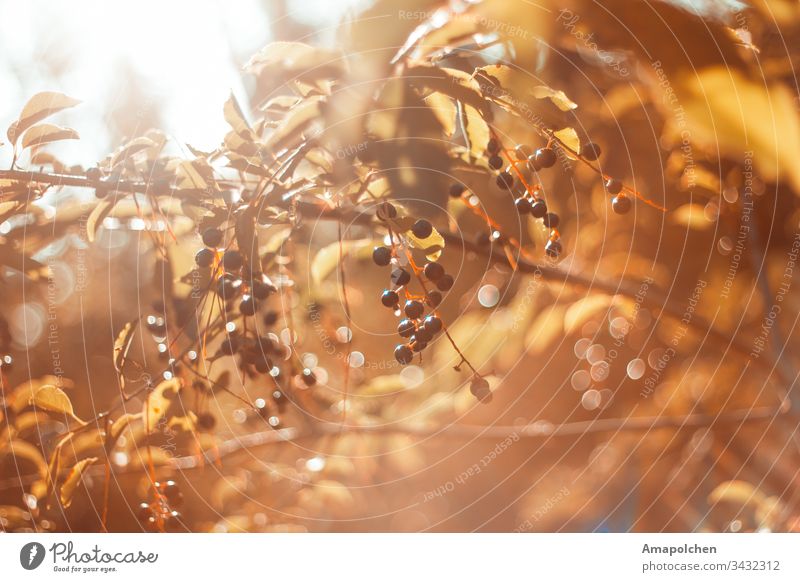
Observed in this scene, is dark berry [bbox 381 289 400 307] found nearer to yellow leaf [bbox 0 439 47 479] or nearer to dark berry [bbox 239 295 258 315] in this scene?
dark berry [bbox 239 295 258 315]

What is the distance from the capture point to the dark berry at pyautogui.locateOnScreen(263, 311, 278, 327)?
45 centimetres

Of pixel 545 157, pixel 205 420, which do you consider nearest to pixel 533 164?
pixel 545 157

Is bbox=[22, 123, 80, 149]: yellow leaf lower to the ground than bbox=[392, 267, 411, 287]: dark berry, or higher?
higher

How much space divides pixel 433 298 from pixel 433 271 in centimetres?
3

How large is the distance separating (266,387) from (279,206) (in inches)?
6.0

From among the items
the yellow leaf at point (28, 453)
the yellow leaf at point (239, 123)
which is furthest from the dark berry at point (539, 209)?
the yellow leaf at point (28, 453)

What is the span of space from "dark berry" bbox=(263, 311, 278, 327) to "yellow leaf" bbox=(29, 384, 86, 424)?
0.59 feet

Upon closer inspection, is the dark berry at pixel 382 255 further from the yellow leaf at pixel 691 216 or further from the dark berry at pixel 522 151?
the yellow leaf at pixel 691 216

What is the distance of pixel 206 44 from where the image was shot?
0.47m

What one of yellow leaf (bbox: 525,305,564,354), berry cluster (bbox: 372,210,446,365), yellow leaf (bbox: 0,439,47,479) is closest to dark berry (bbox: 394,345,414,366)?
berry cluster (bbox: 372,210,446,365)

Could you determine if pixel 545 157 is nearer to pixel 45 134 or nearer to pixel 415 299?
pixel 415 299
